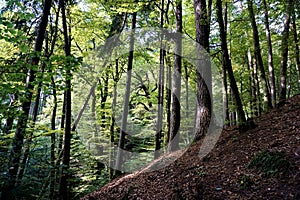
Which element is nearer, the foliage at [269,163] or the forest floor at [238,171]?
the forest floor at [238,171]

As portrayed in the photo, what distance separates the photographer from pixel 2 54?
30.0 ft

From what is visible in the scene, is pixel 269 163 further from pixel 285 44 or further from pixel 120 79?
pixel 120 79

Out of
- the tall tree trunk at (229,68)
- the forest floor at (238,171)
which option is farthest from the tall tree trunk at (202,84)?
the tall tree trunk at (229,68)

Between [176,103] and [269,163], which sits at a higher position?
[176,103]

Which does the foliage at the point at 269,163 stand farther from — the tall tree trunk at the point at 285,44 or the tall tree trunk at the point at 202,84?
the tall tree trunk at the point at 285,44

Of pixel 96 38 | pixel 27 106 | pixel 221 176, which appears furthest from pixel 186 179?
pixel 96 38

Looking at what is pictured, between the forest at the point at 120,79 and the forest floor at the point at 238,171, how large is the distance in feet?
0.75

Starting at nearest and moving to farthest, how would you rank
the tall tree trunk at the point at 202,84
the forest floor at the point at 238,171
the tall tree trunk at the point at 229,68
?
the forest floor at the point at 238,171
the tall tree trunk at the point at 229,68
the tall tree trunk at the point at 202,84

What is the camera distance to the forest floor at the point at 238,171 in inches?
138

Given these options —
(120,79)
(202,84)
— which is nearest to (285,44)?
(202,84)

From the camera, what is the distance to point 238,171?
415 centimetres

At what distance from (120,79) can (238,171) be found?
11.8m

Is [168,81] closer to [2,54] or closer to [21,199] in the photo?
[2,54]

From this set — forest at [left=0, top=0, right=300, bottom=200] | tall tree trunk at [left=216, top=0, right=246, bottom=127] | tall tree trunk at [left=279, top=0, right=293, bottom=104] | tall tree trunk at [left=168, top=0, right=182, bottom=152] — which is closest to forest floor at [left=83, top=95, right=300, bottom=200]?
forest at [left=0, top=0, right=300, bottom=200]
